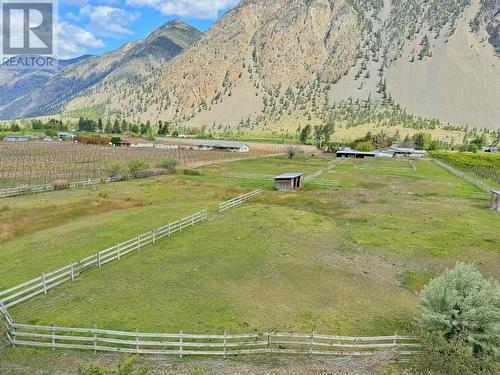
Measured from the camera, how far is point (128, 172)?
208ft

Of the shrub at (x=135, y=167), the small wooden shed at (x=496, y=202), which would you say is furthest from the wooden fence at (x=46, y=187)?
the small wooden shed at (x=496, y=202)

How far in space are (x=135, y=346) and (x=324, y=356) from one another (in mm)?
7421

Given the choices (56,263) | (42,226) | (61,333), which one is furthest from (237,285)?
(42,226)

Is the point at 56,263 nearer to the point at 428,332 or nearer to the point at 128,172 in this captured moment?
the point at 428,332

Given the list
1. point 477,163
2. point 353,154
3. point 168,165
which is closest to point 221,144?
point 353,154

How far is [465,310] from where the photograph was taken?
14367 mm

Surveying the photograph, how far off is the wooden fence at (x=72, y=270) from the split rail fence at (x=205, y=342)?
9.74ft

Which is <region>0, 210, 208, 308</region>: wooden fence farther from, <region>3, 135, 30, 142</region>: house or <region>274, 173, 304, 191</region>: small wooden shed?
<region>3, 135, 30, 142</region>: house

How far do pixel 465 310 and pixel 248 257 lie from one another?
13521mm

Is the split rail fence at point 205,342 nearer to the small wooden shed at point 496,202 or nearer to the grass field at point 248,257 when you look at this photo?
the grass field at point 248,257

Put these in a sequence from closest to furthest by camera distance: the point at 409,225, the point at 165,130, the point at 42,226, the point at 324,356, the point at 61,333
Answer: the point at 324,356, the point at 61,333, the point at 42,226, the point at 409,225, the point at 165,130

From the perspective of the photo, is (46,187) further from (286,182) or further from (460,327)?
(460,327)

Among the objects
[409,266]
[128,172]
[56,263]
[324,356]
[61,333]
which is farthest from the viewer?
[128,172]

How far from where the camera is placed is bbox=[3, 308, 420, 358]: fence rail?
14.1 metres
